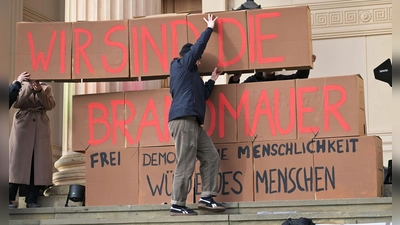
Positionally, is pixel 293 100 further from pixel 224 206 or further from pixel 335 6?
pixel 335 6

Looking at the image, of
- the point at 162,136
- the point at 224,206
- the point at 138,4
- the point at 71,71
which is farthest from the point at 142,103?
the point at 138,4

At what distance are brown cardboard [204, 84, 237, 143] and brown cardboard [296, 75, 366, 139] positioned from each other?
0.72 m

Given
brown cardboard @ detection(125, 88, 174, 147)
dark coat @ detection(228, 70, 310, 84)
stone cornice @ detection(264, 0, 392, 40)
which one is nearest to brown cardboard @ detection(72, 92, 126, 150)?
brown cardboard @ detection(125, 88, 174, 147)

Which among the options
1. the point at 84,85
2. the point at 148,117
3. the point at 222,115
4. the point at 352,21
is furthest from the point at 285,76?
the point at 352,21

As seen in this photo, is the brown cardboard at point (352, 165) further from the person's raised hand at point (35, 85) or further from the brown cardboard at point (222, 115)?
the person's raised hand at point (35, 85)

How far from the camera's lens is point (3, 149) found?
152 cm

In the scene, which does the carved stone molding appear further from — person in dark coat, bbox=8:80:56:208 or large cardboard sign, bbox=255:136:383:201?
person in dark coat, bbox=8:80:56:208

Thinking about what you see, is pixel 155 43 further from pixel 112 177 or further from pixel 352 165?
pixel 352 165

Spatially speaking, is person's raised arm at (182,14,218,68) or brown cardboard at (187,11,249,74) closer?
person's raised arm at (182,14,218,68)

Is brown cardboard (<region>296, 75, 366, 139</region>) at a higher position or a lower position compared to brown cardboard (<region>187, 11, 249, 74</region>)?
lower

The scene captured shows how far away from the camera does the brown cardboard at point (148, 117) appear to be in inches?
296

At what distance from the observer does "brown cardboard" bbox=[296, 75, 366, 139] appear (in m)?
6.96

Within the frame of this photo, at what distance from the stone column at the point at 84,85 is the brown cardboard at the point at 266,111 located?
3.03 metres

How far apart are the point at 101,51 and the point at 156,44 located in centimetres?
66
